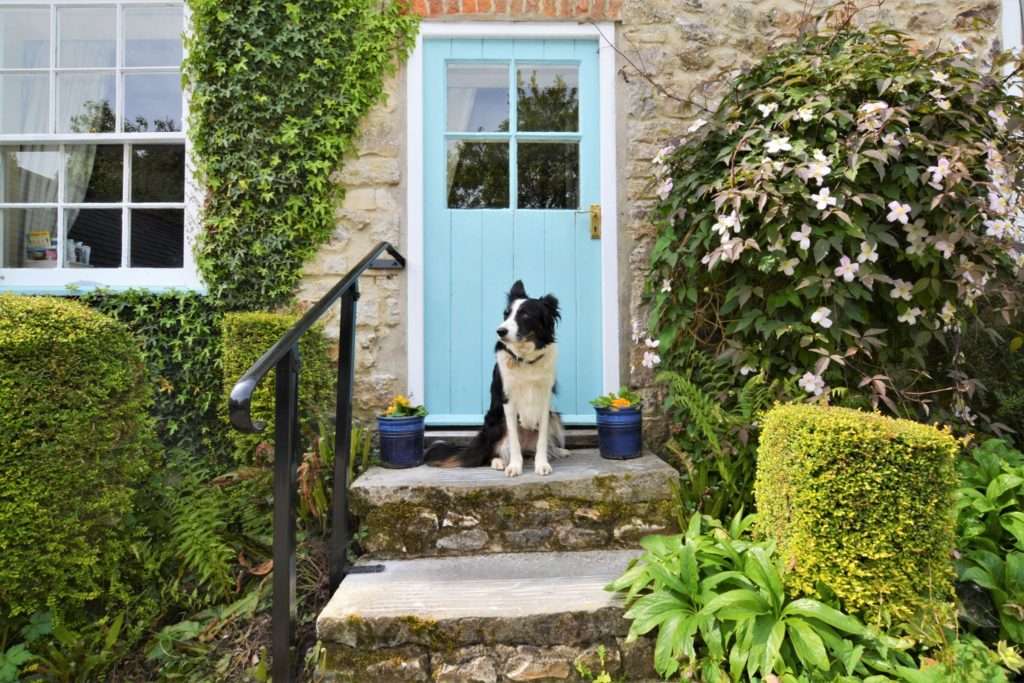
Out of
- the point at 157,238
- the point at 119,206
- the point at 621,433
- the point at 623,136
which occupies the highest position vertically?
the point at 623,136

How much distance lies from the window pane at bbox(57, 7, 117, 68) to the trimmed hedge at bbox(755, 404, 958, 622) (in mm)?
4196

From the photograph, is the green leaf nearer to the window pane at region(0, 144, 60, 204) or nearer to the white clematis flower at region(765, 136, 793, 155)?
the white clematis flower at region(765, 136, 793, 155)

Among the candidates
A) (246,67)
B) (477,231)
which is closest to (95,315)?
(246,67)

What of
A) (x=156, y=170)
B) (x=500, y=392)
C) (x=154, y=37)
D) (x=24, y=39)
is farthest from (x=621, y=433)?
(x=24, y=39)

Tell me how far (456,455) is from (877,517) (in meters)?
1.76

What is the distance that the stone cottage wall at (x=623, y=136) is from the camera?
11.2 ft

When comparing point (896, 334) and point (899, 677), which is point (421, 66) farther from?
point (899, 677)

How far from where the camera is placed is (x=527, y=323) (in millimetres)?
2674

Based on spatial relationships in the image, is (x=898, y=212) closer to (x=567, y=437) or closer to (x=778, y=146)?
(x=778, y=146)

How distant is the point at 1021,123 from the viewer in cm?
270

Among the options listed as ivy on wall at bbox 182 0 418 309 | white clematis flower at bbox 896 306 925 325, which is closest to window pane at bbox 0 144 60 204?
ivy on wall at bbox 182 0 418 309

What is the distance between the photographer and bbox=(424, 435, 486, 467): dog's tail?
9.47 feet

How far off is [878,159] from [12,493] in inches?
138

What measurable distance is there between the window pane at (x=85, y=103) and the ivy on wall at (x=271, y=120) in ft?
2.10
